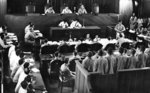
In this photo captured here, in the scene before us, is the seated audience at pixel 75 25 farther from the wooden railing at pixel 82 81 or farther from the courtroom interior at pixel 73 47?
the wooden railing at pixel 82 81

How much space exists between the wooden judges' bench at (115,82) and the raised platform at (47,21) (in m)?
8.40

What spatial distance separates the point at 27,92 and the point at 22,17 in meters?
9.72

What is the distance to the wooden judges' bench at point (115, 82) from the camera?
6.30 m

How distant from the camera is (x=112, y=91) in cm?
662

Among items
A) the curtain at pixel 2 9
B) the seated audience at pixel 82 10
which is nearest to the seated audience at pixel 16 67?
the curtain at pixel 2 9

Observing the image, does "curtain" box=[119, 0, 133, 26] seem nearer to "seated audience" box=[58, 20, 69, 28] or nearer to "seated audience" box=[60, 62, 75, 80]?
"seated audience" box=[58, 20, 69, 28]

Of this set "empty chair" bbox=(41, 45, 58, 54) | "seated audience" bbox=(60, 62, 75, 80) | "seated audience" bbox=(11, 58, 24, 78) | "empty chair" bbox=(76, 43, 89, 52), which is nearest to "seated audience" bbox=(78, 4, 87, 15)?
"empty chair" bbox=(76, 43, 89, 52)

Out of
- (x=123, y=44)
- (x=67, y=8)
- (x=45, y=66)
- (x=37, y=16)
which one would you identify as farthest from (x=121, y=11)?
(x=45, y=66)

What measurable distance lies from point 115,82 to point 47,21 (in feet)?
29.9

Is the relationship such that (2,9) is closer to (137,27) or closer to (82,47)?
(82,47)

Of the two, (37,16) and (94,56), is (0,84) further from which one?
(37,16)

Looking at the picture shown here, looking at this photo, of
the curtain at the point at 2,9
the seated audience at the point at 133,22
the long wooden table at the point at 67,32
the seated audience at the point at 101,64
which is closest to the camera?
the seated audience at the point at 101,64

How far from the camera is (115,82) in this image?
6586mm

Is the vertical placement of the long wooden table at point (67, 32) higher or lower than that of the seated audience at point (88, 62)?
lower
